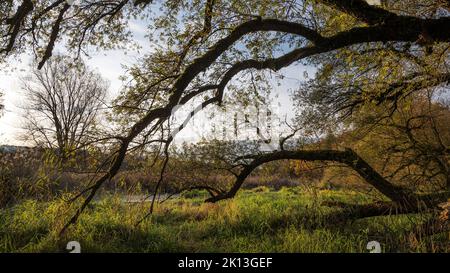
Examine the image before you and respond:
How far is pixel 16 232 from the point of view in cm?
663

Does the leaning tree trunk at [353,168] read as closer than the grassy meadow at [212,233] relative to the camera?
No

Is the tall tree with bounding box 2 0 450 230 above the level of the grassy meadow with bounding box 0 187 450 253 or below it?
above

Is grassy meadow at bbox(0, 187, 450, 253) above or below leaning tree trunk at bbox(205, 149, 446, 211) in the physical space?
below

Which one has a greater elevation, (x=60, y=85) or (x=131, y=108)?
(x=60, y=85)

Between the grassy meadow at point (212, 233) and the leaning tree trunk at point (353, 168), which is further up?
the leaning tree trunk at point (353, 168)

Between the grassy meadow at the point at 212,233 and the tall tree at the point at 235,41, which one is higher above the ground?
the tall tree at the point at 235,41

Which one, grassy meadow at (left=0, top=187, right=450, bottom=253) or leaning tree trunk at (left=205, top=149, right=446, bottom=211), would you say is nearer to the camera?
grassy meadow at (left=0, top=187, right=450, bottom=253)

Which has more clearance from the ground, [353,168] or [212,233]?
[353,168]

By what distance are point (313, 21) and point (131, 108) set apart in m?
3.91
